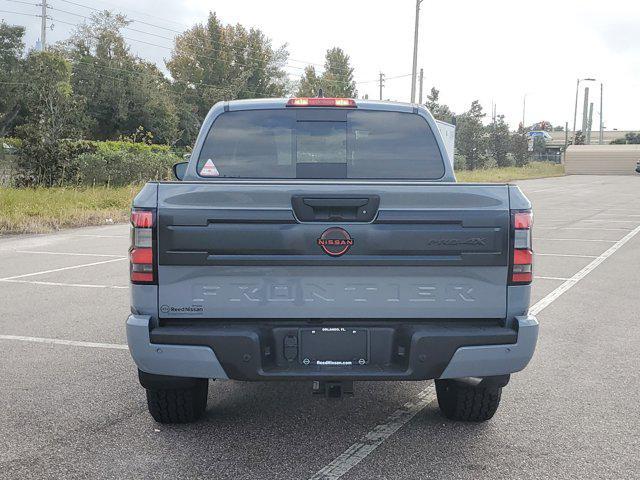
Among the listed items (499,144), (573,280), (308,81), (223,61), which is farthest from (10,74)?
(573,280)

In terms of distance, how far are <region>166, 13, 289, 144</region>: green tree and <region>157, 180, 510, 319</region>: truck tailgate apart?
6597 centimetres

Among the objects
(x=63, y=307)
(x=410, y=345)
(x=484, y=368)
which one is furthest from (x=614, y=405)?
(x=63, y=307)

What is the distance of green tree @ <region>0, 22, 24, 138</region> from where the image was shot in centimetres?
4981

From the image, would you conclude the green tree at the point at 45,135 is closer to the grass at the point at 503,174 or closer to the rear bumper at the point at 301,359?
the rear bumper at the point at 301,359

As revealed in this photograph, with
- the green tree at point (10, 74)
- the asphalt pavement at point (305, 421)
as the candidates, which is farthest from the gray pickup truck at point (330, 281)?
the green tree at point (10, 74)

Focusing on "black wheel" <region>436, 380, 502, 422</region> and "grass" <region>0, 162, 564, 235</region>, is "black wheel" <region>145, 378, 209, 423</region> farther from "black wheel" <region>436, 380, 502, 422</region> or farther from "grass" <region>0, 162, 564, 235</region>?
"grass" <region>0, 162, 564, 235</region>

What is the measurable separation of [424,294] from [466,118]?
63.7m

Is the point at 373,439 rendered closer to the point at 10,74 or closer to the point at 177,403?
the point at 177,403

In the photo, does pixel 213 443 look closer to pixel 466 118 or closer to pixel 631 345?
pixel 631 345

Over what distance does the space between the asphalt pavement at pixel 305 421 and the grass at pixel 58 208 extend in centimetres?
885

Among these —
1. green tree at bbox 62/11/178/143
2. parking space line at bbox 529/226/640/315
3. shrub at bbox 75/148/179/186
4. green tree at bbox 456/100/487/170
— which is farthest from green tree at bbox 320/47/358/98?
parking space line at bbox 529/226/640/315

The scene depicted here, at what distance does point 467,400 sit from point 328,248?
4.75 ft

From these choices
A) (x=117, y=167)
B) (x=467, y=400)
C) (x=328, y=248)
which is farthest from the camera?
(x=117, y=167)

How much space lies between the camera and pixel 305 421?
14.3 feet
